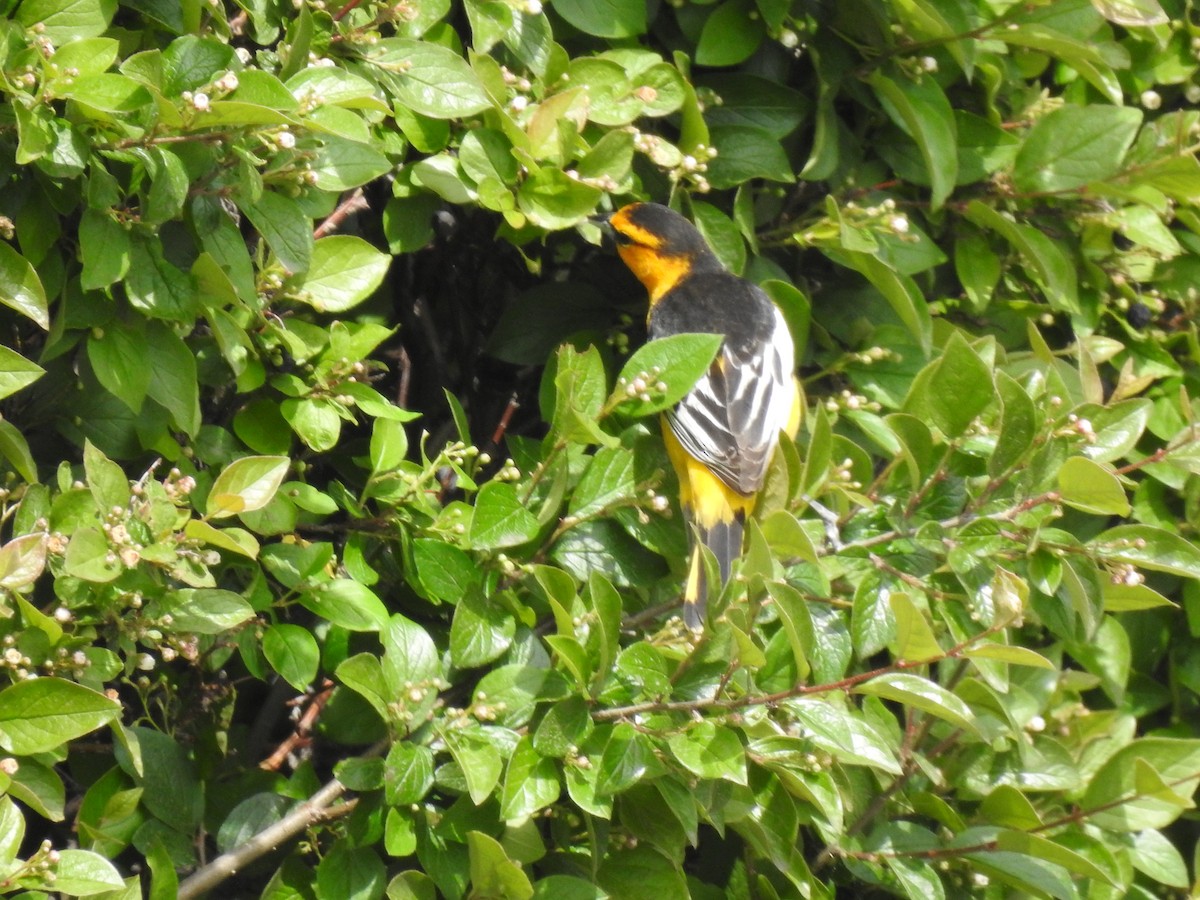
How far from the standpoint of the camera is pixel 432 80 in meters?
2.26

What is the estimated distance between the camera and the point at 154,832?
2.13m

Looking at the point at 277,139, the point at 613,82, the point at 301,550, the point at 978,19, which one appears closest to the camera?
the point at 277,139

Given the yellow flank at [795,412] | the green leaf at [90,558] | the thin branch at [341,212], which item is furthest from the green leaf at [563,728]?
the yellow flank at [795,412]

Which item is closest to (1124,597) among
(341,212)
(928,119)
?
(928,119)

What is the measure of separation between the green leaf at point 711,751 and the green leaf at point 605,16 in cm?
152

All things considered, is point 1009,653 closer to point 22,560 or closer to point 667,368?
point 667,368

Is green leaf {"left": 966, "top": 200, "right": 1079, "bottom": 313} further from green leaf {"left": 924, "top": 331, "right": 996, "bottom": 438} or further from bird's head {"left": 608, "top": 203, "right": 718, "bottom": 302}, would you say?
green leaf {"left": 924, "top": 331, "right": 996, "bottom": 438}

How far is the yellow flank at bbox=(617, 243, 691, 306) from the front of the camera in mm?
3100

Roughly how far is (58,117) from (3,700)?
83cm

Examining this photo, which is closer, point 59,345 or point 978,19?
point 59,345

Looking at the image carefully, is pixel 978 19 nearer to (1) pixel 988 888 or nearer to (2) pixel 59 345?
(1) pixel 988 888

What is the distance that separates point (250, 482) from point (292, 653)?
0.40 m

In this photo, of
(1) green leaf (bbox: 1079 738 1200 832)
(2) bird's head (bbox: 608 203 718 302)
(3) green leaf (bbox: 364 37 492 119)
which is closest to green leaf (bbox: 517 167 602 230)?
(3) green leaf (bbox: 364 37 492 119)

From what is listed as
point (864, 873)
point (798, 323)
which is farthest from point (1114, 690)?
point (798, 323)
